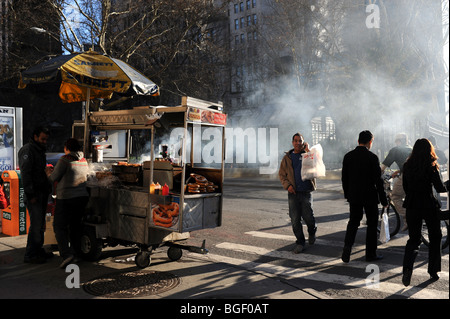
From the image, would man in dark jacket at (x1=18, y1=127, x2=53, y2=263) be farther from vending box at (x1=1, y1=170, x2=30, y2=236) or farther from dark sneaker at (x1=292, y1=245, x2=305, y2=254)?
dark sneaker at (x1=292, y1=245, x2=305, y2=254)

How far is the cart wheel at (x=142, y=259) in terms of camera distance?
16.1 feet

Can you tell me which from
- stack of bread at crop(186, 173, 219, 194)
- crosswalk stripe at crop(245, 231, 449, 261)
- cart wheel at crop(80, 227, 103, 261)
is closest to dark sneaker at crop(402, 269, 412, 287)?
crosswalk stripe at crop(245, 231, 449, 261)

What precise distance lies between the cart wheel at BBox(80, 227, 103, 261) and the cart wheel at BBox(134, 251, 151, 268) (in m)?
0.66

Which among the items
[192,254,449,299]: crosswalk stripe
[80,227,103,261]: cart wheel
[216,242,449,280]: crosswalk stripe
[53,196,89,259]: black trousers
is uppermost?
[53,196,89,259]: black trousers

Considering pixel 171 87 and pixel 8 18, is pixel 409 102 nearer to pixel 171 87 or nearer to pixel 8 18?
pixel 171 87

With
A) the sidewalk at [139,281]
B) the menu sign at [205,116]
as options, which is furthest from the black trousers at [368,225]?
the menu sign at [205,116]

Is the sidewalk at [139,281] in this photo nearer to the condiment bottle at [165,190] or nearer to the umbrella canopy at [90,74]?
the condiment bottle at [165,190]

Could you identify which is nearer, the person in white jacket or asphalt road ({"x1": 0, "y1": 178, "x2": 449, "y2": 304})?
asphalt road ({"x1": 0, "y1": 178, "x2": 449, "y2": 304})

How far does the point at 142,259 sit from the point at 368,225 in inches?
122

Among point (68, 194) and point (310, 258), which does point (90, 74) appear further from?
point (310, 258)

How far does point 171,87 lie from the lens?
24391mm

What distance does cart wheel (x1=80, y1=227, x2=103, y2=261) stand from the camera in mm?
5215

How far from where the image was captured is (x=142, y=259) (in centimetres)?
491
